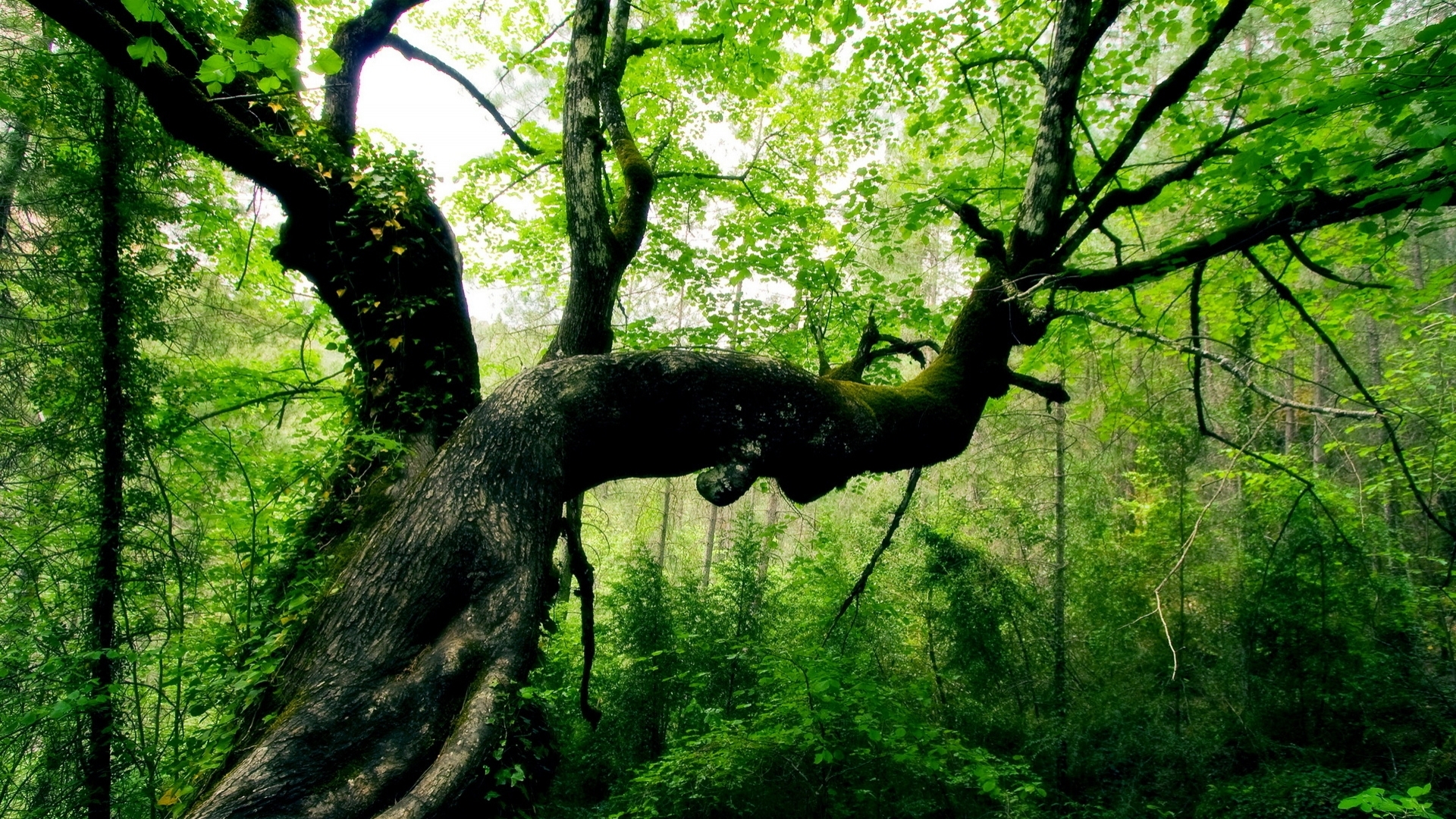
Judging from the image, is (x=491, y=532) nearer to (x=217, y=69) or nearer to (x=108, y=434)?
(x=217, y=69)

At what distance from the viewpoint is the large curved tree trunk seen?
1721 mm

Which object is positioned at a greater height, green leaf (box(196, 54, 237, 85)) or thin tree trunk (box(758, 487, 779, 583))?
green leaf (box(196, 54, 237, 85))

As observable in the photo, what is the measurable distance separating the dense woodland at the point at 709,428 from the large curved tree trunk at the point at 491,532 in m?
0.02

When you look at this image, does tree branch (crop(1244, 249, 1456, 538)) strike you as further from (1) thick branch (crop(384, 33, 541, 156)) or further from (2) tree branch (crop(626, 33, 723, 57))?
(1) thick branch (crop(384, 33, 541, 156))

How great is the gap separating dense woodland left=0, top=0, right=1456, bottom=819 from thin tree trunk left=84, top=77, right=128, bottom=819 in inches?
1.3

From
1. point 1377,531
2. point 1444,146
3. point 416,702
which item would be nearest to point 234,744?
point 416,702

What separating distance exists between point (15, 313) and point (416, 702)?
19.0 feet

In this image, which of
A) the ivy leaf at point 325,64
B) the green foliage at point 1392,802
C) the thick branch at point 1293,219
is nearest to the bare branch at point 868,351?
the thick branch at point 1293,219

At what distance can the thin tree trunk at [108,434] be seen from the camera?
155 inches

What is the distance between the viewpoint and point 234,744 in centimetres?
189

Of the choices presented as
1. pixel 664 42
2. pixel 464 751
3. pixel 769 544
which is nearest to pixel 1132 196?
pixel 464 751

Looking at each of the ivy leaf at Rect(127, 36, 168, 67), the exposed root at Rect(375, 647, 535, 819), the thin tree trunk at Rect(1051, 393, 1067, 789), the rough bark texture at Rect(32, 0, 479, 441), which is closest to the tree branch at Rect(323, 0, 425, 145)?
the rough bark texture at Rect(32, 0, 479, 441)

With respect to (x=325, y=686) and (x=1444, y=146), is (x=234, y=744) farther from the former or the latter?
(x=1444, y=146)

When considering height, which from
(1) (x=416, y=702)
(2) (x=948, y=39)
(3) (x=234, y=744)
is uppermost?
(2) (x=948, y=39)
